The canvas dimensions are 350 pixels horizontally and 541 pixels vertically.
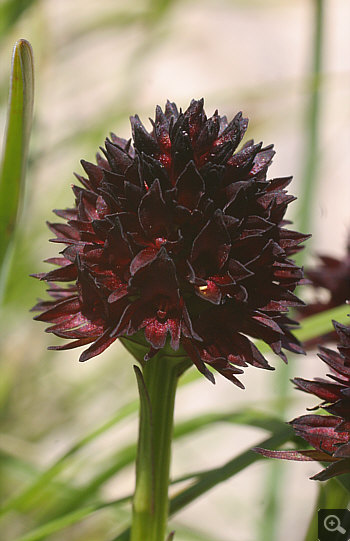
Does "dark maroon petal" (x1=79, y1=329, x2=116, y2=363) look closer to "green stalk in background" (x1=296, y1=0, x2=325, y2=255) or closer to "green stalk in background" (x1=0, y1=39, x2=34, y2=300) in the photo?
"green stalk in background" (x1=0, y1=39, x2=34, y2=300)

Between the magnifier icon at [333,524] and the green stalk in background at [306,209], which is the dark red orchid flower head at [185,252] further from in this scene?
the green stalk in background at [306,209]

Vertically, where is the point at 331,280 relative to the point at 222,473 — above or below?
above

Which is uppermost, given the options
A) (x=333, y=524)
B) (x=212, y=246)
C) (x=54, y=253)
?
(x=54, y=253)

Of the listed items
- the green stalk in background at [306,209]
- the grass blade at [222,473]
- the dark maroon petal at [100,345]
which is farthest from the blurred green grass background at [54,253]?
the dark maroon petal at [100,345]

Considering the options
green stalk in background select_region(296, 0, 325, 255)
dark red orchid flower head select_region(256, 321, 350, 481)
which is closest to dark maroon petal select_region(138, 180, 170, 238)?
dark red orchid flower head select_region(256, 321, 350, 481)

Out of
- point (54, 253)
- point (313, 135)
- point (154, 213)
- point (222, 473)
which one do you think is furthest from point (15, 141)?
point (54, 253)

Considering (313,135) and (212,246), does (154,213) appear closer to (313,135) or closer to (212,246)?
(212,246)
